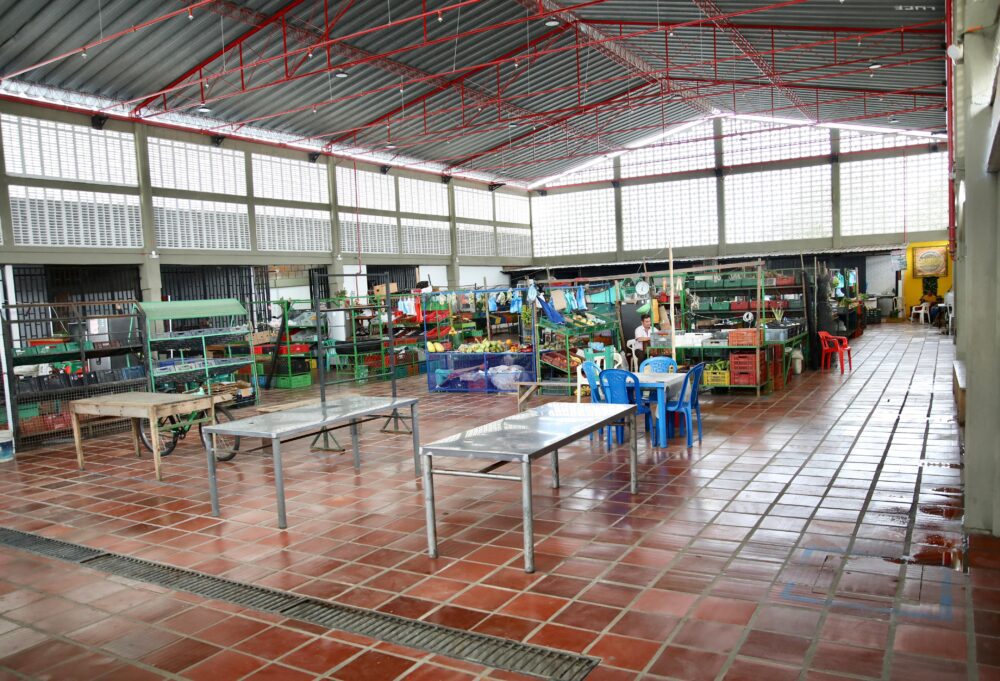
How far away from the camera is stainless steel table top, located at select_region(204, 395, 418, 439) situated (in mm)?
5562

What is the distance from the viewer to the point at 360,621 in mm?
3867

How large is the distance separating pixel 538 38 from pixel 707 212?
12494 mm

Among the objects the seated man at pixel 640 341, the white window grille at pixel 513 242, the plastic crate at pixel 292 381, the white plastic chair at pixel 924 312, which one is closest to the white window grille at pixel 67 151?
the plastic crate at pixel 292 381

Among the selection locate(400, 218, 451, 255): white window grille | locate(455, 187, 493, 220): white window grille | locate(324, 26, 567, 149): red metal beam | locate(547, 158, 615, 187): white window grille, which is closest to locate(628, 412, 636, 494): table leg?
locate(324, 26, 567, 149): red metal beam

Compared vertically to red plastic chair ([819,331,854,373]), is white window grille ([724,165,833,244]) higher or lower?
higher

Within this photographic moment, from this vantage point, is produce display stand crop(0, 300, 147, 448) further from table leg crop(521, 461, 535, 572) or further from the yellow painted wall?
the yellow painted wall

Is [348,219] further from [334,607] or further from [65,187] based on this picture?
[334,607]

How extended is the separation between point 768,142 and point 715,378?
56.7 ft

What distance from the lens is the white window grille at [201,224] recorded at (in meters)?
16.0

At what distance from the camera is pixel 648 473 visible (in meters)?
6.57

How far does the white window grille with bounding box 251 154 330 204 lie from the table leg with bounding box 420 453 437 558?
50.6ft

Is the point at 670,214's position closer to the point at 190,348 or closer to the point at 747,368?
the point at 747,368

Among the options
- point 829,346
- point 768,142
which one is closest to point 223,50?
point 829,346

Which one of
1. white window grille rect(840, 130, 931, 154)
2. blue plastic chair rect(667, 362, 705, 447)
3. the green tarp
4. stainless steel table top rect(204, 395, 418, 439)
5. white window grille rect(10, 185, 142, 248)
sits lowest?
blue plastic chair rect(667, 362, 705, 447)
